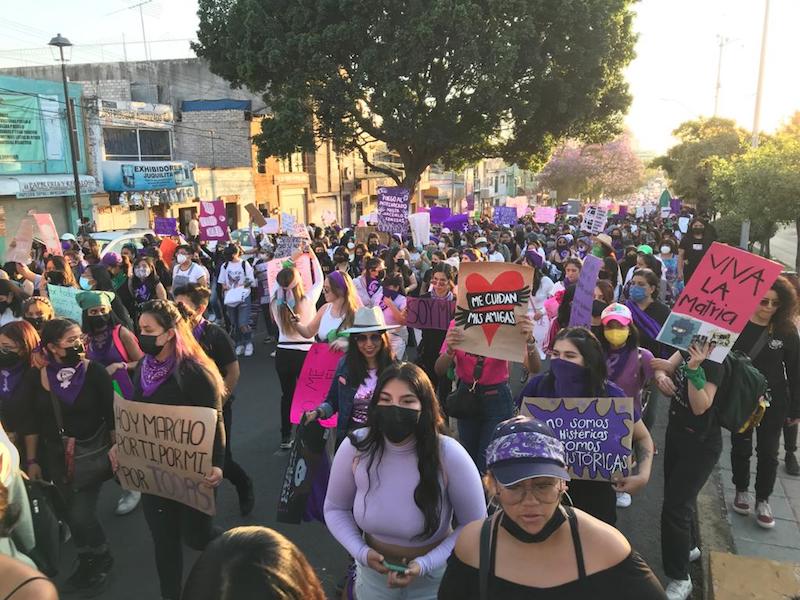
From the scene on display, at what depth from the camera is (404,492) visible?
2510mm

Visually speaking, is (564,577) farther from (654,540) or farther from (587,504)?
(654,540)

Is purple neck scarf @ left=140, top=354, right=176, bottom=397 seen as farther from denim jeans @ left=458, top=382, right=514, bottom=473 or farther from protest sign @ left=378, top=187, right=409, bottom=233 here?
protest sign @ left=378, top=187, right=409, bottom=233

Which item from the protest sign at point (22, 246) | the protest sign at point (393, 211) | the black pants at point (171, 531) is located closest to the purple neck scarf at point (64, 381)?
the black pants at point (171, 531)

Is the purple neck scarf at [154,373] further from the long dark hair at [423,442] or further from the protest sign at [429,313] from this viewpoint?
the protest sign at [429,313]

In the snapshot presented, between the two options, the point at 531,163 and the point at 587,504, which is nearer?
the point at 587,504

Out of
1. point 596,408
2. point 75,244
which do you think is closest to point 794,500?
point 596,408

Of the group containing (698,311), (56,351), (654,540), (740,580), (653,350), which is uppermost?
(698,311)

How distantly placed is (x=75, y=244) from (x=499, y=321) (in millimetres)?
10926

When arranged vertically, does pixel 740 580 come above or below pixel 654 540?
above

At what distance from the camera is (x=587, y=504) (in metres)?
3.18

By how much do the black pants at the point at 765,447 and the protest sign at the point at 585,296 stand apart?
4.41ft

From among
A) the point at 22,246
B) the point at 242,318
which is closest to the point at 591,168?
the point at 242,318

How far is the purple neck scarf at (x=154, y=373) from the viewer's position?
11.2 feet

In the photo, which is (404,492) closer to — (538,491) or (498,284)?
(538,491)
